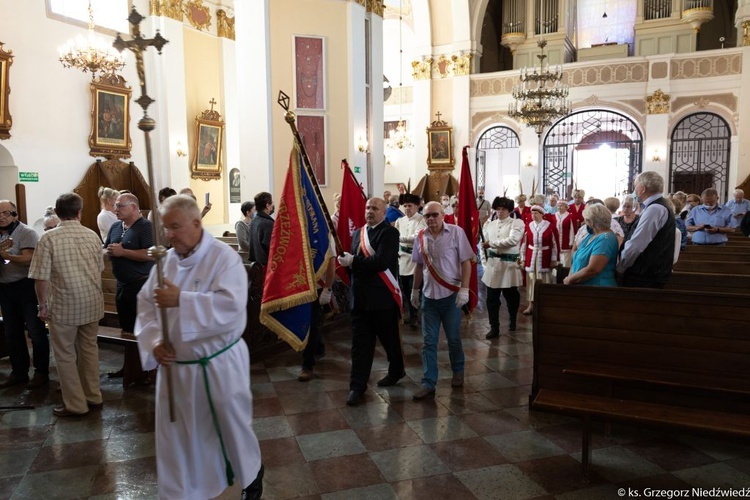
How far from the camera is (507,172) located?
21.1m

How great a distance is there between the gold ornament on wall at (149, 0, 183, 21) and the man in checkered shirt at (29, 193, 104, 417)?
9.51 metres

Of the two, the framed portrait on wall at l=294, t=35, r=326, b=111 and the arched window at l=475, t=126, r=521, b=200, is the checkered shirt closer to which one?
the framed portrait on wall at l=294, t=35, r=326, b=111

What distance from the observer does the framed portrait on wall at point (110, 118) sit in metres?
11.3

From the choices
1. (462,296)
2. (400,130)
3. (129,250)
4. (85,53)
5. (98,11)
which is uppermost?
(98,11)

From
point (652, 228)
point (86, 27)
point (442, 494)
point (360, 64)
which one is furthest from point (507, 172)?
point (442, 494)

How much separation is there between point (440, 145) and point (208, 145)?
27.1 ft

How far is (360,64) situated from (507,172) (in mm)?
12377

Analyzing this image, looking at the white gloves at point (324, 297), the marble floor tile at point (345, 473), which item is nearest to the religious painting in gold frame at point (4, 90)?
the white gloves at point (324, 297)

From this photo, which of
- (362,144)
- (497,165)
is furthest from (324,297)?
(497,165)

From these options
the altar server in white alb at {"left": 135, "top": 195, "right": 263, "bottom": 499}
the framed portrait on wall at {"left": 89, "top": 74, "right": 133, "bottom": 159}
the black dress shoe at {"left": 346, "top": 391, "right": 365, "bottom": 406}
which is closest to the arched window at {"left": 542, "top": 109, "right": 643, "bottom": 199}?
the framed portrait on wall at {"left": 89, "top": 74, "right": 133, "bottom": 159}

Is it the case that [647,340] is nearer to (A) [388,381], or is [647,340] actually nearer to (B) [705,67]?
(A) [388,381]

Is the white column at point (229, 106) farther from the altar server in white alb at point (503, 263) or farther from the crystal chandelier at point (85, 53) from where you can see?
the altar server in white alb at point (503, 263)

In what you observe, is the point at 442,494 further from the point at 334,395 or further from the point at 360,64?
the point at 360,64

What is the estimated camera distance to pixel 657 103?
16109mm
